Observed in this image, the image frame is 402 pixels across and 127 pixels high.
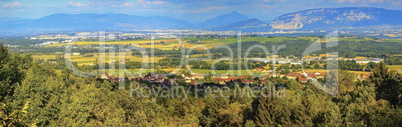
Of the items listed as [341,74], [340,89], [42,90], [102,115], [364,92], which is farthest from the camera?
[341,74]

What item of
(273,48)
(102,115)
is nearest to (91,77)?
(102,115)

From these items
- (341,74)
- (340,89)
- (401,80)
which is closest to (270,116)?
(401,80)

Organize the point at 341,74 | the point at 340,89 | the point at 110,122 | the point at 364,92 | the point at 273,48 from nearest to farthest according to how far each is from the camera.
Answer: the point at 110,122
the point at 364,92
the point at 340,89
the point at 341,74
the point at 273,48

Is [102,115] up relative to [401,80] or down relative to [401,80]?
down

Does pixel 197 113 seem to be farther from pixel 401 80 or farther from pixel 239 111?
pixel 401 80

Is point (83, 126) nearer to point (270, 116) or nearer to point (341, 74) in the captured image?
point (270, 116)

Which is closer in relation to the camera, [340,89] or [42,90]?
[42,90]

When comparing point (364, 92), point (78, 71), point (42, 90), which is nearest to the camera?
point (42, 90)

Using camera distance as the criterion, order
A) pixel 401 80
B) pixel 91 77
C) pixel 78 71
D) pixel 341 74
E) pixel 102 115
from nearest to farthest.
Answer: pixel 102 115 → pixel 401 80 → pixel 341 74 → pixel 91 77 → pixel 78 71

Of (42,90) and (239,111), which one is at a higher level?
(42,90)
